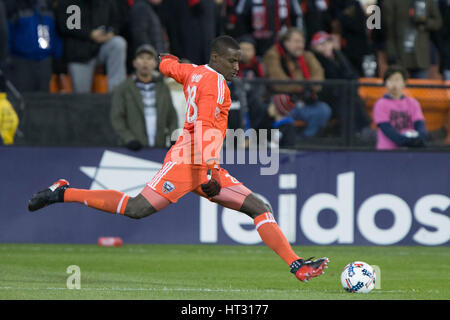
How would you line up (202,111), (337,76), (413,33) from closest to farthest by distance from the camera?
(202,111)
(337,76)
(413,33)

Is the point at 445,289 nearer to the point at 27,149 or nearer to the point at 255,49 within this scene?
the point at 27,149

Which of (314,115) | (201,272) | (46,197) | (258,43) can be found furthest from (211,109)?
(258,43)

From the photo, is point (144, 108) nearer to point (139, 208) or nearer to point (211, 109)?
point (139, 208)

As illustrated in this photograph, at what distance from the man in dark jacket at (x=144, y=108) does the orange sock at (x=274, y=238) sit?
4654mm

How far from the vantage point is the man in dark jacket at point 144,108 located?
1369cm

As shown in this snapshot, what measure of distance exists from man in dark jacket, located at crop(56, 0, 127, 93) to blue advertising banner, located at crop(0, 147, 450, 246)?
1.91 meters

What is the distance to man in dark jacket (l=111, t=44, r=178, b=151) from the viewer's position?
1369 cm

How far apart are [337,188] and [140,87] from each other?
123 inches

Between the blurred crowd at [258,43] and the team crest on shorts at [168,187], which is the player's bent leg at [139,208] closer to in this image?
the team crest on shorts at [168,187]

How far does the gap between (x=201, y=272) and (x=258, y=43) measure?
6652mm

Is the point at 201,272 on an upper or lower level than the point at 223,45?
lower

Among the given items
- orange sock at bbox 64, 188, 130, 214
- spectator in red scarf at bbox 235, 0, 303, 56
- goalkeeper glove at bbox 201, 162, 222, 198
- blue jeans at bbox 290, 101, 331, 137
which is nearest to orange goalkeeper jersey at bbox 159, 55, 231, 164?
goalkeeper glove at bbox 201, 162, 222, 198

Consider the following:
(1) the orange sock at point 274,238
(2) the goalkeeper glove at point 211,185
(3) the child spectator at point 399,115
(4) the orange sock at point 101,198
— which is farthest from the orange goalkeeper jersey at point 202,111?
(3) the child spectator at point 399,115

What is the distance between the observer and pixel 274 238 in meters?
9.12
